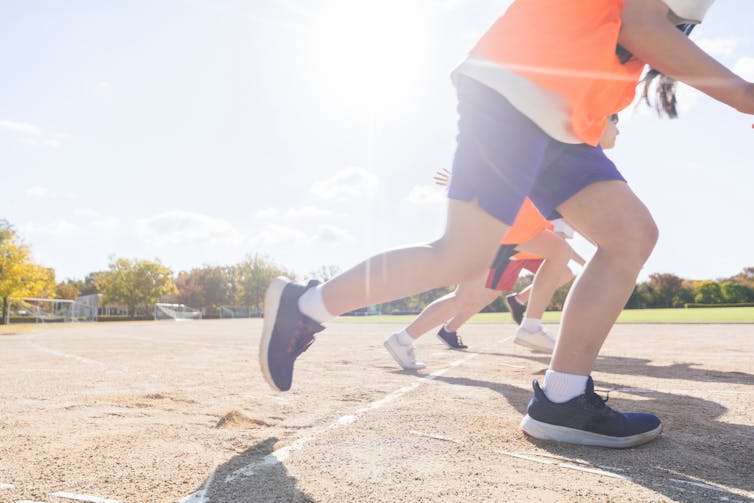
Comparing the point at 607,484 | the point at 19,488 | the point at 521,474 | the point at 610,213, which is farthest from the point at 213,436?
the point at 610,213

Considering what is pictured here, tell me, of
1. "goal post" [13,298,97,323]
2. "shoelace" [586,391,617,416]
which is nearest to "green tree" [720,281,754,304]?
"shoelace" [586,391,617,416]

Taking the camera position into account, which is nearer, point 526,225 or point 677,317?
point 526,225

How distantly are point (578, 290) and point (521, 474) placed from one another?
78cm

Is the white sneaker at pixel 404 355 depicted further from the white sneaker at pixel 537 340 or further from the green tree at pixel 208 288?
the green tree at pixel 208 288

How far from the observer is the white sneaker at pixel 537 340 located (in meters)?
4.19

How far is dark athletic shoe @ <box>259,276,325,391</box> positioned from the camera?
1.89 metres

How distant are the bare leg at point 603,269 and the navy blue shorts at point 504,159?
0.28ft

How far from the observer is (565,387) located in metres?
1.89

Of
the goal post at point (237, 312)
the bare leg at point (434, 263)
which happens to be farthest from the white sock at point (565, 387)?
the goal post at point (237, 312)

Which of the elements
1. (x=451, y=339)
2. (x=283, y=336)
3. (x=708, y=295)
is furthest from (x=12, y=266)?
(x=708, y=295)

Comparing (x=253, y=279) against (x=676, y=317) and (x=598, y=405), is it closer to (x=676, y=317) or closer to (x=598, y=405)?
(x=676, y=317)

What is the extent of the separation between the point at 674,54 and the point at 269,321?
5.41ft

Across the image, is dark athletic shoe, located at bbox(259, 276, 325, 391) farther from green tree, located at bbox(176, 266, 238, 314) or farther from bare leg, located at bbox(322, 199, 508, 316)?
green tree, located at bbox(176, 266, 238, 314)

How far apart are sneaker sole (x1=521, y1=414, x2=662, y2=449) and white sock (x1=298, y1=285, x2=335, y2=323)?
0.81 m
